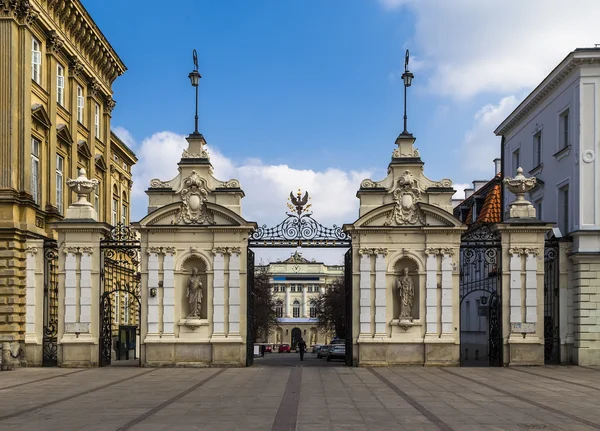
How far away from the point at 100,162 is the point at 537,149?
72.1 ft

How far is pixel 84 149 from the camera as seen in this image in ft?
143

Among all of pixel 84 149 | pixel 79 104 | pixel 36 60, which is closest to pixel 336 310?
pixel 84 149

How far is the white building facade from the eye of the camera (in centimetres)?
3194

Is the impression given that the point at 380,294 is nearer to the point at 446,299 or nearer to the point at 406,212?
the point at 446,299

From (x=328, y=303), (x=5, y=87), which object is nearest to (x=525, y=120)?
(x=5, y=87)

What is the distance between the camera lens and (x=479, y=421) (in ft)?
55.0

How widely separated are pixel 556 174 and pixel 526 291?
6.93 m

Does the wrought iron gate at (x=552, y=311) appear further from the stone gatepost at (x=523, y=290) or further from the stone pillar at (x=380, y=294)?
the stone pillar at (x=380, y=294)

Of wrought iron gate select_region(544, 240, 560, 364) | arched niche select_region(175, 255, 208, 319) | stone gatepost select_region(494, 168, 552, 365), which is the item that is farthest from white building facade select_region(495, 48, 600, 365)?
arched niche select_region(175, 255, 208, 319)

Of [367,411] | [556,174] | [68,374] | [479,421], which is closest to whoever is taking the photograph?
[479,421]

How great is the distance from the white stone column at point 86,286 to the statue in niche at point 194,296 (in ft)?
11.4

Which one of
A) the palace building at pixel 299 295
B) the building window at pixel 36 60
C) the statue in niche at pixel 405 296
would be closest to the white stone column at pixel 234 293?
the statue in niche at pixel 405 296

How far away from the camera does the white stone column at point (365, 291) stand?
3197cm

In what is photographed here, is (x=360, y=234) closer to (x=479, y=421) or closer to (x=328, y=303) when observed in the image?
(x=479, y=421)
